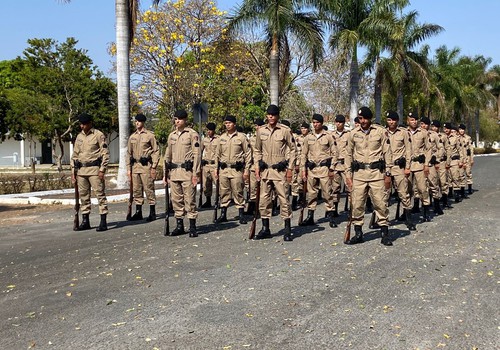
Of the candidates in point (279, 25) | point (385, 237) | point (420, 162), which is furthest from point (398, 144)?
point (279, 25)

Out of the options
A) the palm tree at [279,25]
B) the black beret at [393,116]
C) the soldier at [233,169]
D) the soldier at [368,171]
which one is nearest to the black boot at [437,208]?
the black beret at [393,116]

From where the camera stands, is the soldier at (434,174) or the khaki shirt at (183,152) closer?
the khaki shirt at (183,152)

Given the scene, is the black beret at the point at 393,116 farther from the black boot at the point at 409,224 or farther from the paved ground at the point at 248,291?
the paved ground at the point at 248,291

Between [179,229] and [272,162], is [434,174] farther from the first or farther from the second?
[179,229]

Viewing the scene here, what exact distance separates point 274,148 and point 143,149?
3.36 m

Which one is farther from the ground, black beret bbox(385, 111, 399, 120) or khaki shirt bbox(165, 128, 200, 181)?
black beret bbox(385, 111, 399, 120)

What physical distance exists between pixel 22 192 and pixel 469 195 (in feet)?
49.1

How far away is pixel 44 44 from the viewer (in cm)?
3656

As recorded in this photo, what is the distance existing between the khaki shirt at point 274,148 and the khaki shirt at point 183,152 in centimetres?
110

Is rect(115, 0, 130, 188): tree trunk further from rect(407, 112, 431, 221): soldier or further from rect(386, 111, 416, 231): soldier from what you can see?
rect(386, 111, 416, 231): soldier

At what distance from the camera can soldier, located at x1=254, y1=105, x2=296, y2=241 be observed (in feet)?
29.1

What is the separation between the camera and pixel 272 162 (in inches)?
351

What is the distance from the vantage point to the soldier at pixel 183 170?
918 cm

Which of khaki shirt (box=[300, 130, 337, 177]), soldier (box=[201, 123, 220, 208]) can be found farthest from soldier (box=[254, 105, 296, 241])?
soldier (box=[201, 123, 220, 208])
